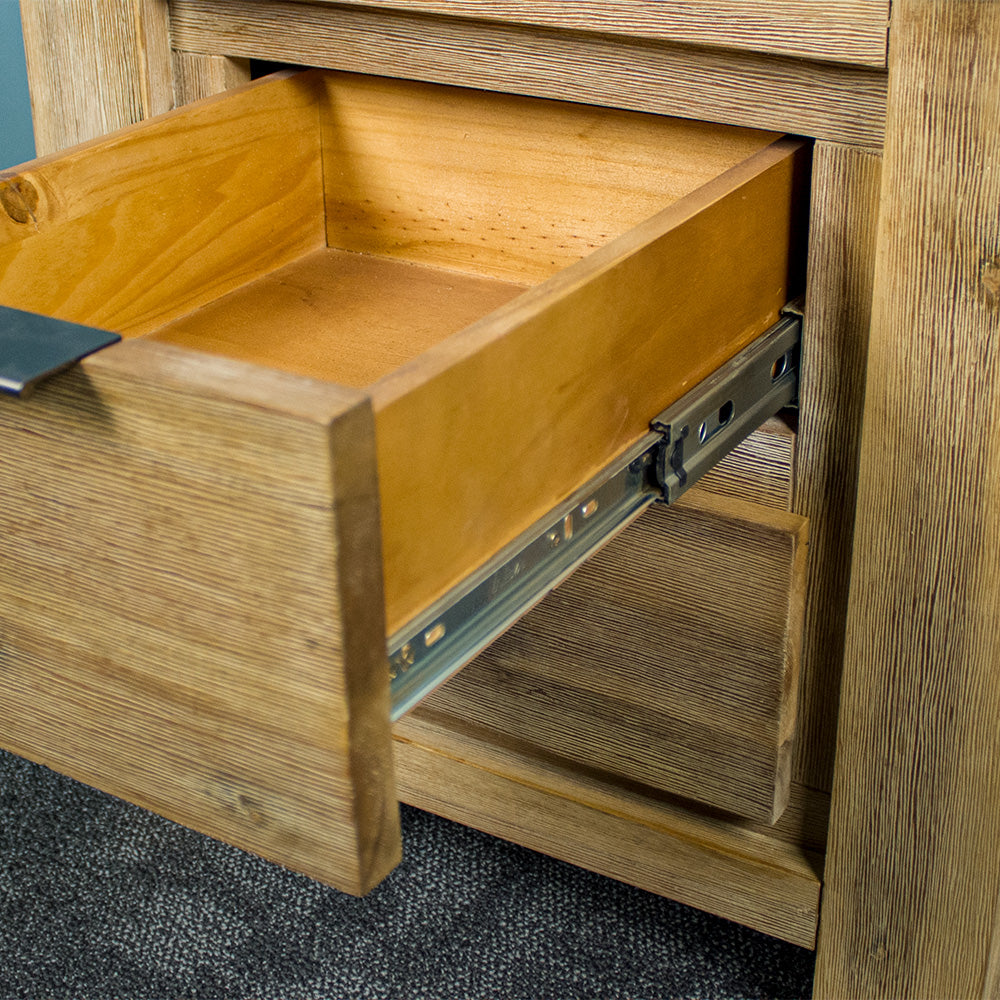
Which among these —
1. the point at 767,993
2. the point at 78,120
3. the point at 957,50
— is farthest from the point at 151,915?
the point at 957,50

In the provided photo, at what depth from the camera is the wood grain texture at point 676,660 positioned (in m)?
0.77

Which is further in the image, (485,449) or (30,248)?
(30,248)

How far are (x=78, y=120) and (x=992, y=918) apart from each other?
76 cm

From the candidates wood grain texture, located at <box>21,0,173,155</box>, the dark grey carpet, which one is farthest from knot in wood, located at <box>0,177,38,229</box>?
the dark grey carpet

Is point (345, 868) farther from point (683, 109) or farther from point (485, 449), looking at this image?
point (683, 109)

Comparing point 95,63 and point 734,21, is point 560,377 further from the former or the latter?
point 95,63

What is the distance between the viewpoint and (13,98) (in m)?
1.50

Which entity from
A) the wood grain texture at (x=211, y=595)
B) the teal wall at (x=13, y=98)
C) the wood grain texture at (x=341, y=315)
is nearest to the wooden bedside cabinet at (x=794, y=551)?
the wood grain texture at (x=341, y=315)

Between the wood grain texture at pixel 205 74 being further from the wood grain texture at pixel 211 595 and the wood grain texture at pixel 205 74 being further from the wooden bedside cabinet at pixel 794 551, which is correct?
the wood grain texture at pixel 211 595

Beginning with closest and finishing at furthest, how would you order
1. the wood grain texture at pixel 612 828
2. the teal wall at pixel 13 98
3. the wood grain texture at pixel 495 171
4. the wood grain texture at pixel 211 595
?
the wood grain texture at pixel 211 595, the wood grain texture at pixel 495 171, the wood grain texture at pixel 612 828, the teal wall at pixel 13 98

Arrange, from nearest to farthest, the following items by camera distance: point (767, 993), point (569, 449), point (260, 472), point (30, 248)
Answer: point (260, 472) → point (569, 449) → point (30, 248) → point (767, 993)

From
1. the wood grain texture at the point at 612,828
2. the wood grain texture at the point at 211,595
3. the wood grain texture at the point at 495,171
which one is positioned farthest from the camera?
the wood grain texture at the point at 612,828

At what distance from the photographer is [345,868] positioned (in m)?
0.46

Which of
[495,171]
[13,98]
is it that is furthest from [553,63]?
[13,98]
